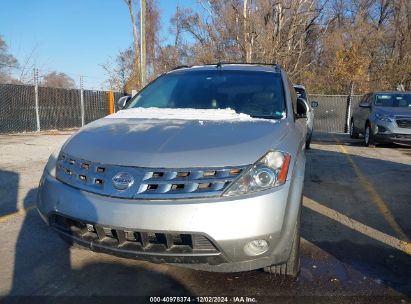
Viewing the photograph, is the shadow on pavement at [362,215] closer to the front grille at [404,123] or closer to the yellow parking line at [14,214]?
the front grille at [404,123]

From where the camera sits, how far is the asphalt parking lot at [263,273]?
317 cm

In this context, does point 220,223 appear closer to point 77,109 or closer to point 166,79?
point 166,79

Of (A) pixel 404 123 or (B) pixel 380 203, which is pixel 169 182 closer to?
(B) pixel 380 203

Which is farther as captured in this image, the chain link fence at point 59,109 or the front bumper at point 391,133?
the chain link fence at point 59,109

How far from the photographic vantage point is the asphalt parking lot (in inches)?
125

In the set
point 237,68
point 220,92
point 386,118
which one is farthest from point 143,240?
point 386,118

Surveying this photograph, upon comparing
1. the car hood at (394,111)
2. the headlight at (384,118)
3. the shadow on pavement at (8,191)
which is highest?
the car hood at (394,111)

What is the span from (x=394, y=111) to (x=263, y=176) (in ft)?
33.3

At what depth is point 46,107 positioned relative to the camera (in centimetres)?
1772

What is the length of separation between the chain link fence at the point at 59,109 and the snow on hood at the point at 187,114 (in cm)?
1287

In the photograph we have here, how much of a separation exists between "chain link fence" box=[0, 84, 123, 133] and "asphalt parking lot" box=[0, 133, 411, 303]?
1044cm

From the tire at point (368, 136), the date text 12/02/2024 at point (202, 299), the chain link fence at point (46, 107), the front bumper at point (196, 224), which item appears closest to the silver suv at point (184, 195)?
the front bumper at point (196, 224)

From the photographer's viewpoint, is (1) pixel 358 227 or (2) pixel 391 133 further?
(2) pixel 391 133

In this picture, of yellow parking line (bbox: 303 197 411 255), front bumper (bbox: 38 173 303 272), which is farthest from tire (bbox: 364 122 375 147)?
front bumper (bbox: 38 173 303 272)
